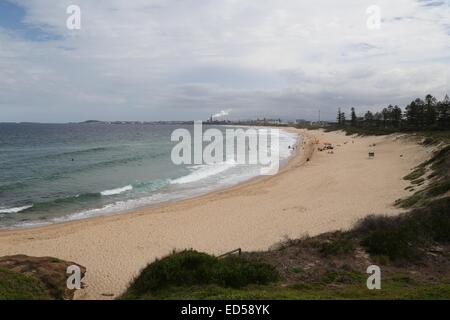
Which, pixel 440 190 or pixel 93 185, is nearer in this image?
pixel 440 190

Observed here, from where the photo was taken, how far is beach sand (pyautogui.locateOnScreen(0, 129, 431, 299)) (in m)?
14.9

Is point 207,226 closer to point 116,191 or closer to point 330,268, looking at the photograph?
point 330,268

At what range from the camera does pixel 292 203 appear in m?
22.9

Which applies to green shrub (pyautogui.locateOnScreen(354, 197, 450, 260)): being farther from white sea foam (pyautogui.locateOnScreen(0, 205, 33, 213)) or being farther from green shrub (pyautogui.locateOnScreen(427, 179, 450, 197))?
white sea foam (pyautogui.locateOnScreen(0, 205, 33, 213))

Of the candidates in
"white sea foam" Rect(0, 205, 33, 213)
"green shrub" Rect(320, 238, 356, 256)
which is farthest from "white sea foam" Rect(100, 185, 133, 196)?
"green shrub" Rect(320, 238, 356, 256)

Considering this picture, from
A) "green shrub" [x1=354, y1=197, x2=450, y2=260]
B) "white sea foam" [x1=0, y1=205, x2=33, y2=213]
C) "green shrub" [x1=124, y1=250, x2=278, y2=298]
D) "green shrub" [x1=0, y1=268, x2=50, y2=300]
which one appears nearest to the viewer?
"green shrub" [x1=0, y1=268, x2=50, y2=300]

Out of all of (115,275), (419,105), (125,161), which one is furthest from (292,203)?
(419,105)

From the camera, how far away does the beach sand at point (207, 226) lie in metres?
14.9

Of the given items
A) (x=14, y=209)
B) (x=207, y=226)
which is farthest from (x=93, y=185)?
(x=207, y=226)

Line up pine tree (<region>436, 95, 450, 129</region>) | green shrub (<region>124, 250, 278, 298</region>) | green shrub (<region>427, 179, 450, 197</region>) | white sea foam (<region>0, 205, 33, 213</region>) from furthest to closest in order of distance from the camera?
pine tree (<region>436, 95, 450, 129</region>) < white sea foam (<region>0, 205, 33, 213</region>) < green shrub (<region>427, 179, 450, 197</region>) < green shrub (<region>124, 250, 278, 298</region>)

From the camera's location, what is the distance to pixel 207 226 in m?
19.0

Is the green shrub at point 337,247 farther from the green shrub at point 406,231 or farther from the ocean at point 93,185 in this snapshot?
the ocean at point 93,185
